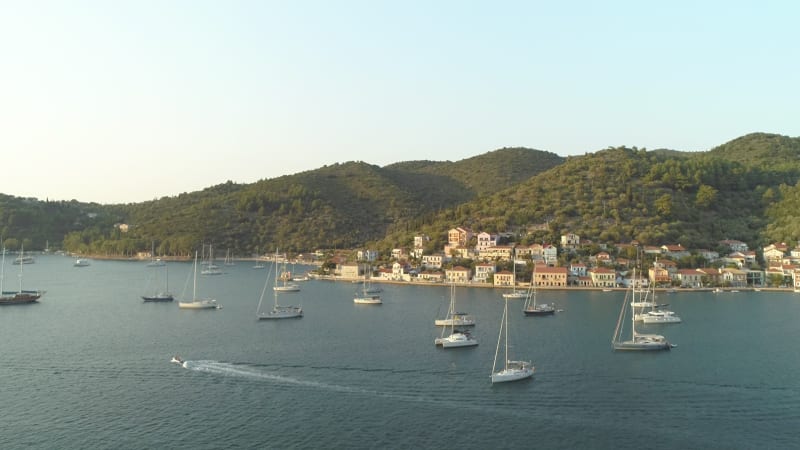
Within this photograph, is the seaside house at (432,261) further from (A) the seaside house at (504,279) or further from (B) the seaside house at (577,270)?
(B) the seaside house at (577,270)

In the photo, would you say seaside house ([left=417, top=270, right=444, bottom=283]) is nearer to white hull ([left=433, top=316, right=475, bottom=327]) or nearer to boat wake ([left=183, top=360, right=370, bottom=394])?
white hull ([left=433, top=316, right=475, bottom=327])

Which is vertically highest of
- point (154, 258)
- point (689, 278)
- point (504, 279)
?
point (154, 258)

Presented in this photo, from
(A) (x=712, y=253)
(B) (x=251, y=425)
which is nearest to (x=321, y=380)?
(B) (x=251, y=425)

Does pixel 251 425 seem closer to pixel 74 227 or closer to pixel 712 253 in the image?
pixel 712 253

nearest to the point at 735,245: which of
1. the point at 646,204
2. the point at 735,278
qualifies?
the point at 735,278

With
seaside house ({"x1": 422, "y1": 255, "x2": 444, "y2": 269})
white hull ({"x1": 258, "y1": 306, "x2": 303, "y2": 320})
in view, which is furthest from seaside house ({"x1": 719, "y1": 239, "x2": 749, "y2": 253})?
white hull ({"x1": 258, "y1": 306, "x2": 303, "y2": 320})

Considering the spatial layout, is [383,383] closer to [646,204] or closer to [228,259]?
[646,204]
